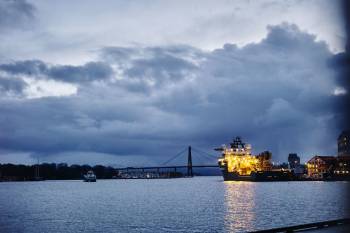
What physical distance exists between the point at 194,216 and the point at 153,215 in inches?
210

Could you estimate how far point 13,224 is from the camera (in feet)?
168

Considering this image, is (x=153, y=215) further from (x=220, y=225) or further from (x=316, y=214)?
(x=316, y=214)

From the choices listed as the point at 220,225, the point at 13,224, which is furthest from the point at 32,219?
the point at 220,225

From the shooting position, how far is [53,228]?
46.9 meters

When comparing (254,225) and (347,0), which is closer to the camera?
(347,0)

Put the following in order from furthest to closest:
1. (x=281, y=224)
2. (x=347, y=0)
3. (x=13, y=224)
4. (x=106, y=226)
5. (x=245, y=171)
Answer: (x=245, y=171)
(x=13, y=224)
(x=106, y=226)
(x=281, y=224)
(x=347, y=0)

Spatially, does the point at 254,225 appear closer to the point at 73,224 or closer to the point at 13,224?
the point at 73,224

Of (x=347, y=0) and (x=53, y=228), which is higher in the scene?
(x=347, y=0)

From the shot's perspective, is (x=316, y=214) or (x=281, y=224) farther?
(x=316, y=214)

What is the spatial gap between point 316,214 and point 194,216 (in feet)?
42.9

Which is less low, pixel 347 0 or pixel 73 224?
pixel 347 0

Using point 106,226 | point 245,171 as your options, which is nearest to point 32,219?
point 106,226

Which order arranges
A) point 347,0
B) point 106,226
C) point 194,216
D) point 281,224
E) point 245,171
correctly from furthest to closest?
point 245,171
point 194,216
point 106,226
point 281,224
point 347,0

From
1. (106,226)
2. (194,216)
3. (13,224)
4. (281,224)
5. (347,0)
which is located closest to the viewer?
(347,0)
